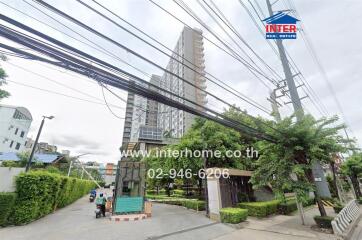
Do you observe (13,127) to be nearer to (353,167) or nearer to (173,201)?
(173,201)

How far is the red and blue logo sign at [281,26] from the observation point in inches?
314

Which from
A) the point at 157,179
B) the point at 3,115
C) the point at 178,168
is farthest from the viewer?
the point at 3,115

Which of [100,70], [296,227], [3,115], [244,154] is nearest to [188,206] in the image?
[244,154]

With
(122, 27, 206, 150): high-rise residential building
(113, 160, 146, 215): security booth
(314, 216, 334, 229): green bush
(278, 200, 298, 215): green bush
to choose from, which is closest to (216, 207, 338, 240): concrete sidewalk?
(314, 216, 334, 229): green bush

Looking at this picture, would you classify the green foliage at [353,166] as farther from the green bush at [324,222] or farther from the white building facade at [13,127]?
the white building facade at [13,127]

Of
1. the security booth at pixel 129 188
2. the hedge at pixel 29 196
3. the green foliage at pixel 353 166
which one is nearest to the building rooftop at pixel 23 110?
the hedge at pixel 29 196

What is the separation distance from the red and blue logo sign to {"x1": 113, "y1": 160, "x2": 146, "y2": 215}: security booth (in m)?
11.2

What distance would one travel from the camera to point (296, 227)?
29.7 feet

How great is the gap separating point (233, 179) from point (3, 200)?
1313cm

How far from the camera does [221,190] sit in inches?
456

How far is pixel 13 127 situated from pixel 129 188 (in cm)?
3404

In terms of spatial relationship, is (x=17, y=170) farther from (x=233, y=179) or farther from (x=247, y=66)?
(x=233, y=179)

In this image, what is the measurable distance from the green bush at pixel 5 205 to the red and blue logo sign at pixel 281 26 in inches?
538

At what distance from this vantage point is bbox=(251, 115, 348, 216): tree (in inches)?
343
